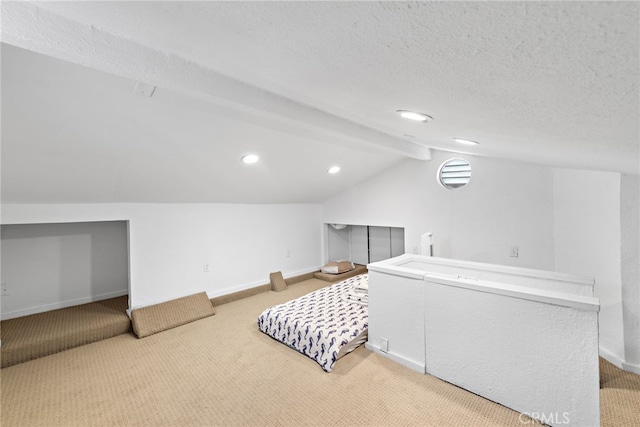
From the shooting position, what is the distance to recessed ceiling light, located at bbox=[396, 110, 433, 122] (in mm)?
1412

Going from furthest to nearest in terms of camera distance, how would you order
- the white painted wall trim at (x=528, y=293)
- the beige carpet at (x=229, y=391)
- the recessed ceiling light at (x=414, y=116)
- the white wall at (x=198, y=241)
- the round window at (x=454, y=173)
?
1. the round window at (x=454, y=173)
2. the white wall at (x=198, y=241)
3. the beige carpet at (x=229, y=391)
4. the white painted wall trim at (x=528, y=293)
5. the recessed ceiling light at (x=414, y=116)

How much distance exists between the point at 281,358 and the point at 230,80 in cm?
247

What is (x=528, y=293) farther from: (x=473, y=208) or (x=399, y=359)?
(x=473, y=208)

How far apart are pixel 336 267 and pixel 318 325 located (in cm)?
256

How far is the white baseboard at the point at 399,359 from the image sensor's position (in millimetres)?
2521

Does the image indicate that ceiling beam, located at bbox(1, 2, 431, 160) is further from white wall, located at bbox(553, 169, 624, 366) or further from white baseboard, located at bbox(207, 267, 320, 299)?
white baseboard, located at bbox(207, 267, 320, 299)

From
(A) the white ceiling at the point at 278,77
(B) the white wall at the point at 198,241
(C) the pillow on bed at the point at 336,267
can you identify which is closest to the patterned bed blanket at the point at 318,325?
(B) the white wall at the point at 198,241

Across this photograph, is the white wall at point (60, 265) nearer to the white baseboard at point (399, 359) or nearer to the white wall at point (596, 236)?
the white baseboard at point (399, 359)

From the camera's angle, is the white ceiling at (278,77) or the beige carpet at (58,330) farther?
the beige carpet at (58,330)

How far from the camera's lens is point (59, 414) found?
6.93 feet

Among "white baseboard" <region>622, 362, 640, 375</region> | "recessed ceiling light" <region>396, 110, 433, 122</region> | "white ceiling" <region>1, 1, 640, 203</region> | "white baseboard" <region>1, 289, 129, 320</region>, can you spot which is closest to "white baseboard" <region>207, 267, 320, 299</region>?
"white baseboard" <region>1, 289, 129, 320</region>

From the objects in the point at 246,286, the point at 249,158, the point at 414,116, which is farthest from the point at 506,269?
the point at 246,286

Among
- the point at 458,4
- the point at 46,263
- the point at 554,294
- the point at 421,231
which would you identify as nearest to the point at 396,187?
the point at 421,231

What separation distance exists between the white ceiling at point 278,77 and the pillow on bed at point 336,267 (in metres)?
3.12
